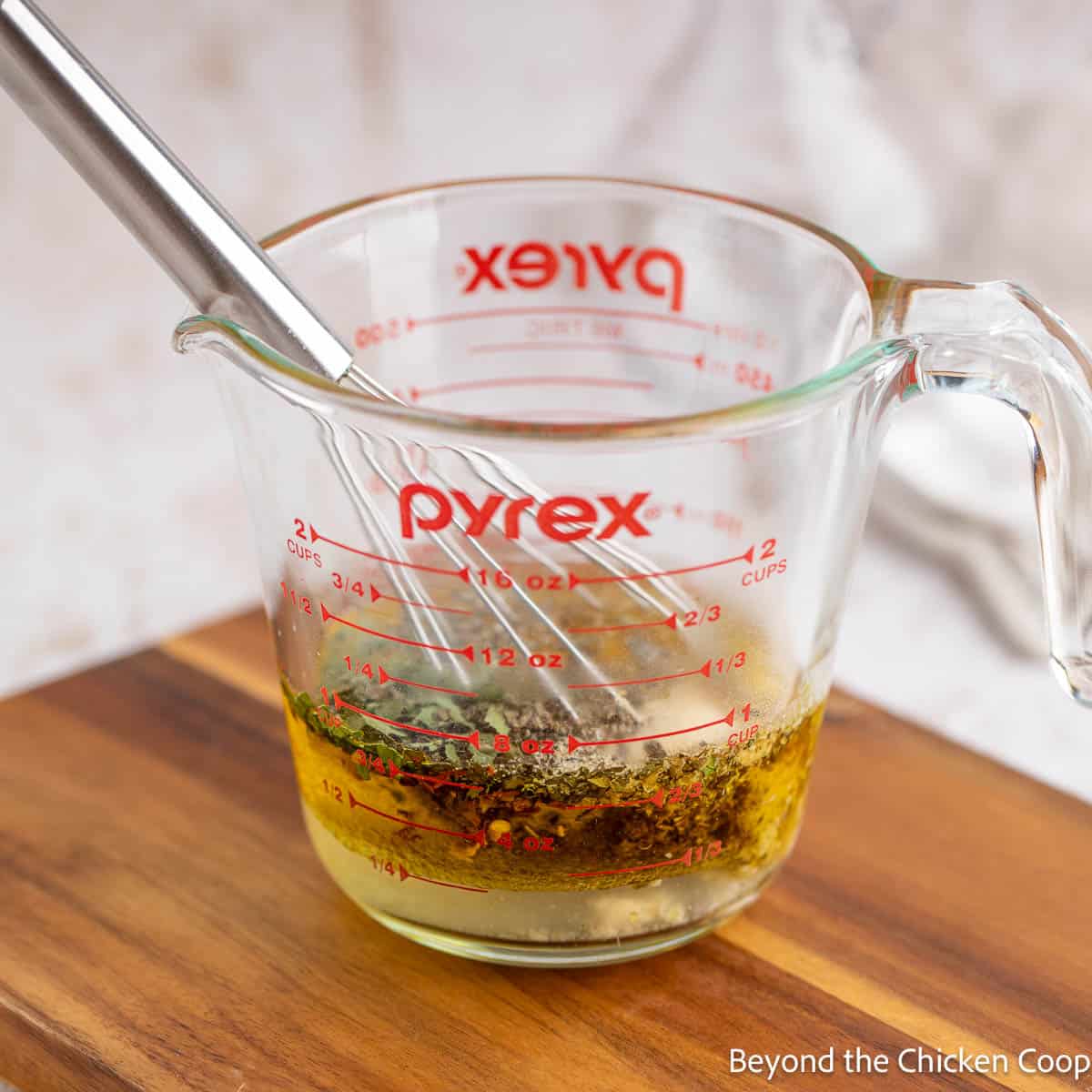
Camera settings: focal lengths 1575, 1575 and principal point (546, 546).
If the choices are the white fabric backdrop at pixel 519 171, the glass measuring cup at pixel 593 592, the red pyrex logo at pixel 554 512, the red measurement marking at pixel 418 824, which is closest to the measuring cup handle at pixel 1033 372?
the glass measuring cup at pixel 593 592

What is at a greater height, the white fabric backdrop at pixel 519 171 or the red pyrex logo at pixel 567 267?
the red pyrex logo at pixel 567 267

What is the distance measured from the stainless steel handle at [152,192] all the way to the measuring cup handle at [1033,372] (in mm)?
211

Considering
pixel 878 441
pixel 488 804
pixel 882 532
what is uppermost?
pixel 878 441

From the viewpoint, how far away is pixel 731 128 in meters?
1.12

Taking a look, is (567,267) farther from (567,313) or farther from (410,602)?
(410,602)

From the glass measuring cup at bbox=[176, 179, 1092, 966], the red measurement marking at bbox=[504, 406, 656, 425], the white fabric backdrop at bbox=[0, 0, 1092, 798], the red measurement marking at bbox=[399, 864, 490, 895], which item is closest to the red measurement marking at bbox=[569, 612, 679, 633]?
the glass measuring cup at bbox=[176, 179, 1092, 966]

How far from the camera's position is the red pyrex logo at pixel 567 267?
0.71 m

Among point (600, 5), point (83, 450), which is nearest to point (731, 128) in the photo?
point (600, 5)

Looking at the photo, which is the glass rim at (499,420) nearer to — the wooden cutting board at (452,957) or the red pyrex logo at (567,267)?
the red pyrex logo at (567,267)

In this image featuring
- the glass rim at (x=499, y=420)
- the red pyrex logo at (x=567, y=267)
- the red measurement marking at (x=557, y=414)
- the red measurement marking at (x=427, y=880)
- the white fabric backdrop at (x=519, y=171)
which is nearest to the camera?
the glass rim at (x=499, y=420)

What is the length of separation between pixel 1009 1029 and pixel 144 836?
1.28 feet

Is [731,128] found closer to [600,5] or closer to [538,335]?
[600,5]

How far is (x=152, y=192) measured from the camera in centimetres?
57

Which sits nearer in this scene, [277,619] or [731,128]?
[277,619]
